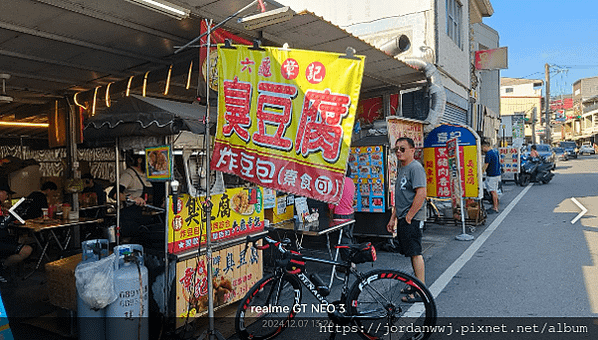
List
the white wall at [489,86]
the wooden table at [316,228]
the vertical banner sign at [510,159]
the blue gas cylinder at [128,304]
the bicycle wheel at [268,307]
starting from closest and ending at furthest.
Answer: the blue gas cylinder at [128,304] → the bicycle wheel at [268,307] → the wooden table at [316,228] → the vertical banner sign at [510,159] → the white wall at [489,86]

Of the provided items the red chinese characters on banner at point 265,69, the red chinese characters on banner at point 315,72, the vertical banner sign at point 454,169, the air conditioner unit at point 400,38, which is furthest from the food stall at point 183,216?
the air conditioner unit at point 400,38

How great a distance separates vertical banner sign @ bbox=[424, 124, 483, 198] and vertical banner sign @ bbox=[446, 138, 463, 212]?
0.09 m

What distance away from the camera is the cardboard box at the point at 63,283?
175 inches

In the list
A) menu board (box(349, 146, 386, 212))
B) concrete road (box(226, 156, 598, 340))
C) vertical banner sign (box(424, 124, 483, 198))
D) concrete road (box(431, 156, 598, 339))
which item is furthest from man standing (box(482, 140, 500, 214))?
menu board (box(349, 146, 386, 212))

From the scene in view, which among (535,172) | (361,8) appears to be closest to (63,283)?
(361,8)

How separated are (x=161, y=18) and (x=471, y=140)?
24.4 feet

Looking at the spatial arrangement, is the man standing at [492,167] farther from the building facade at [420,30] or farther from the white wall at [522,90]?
the white wall at [522,90]

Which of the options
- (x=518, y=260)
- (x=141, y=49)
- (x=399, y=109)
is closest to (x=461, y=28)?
(x=399, y=109)

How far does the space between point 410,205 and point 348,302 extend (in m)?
1.74

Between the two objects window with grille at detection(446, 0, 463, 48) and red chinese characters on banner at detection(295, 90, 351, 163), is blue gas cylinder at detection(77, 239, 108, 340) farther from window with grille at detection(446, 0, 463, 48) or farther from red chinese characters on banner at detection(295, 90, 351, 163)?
window with grille at detection(446, 0, 463, 48)

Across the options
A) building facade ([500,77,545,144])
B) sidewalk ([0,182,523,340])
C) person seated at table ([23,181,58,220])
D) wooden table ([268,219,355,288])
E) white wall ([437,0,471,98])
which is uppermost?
building facade ([500,77,545,144])

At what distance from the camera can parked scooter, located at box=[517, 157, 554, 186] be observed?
1923 centimetres

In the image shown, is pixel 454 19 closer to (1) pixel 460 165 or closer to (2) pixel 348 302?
(1) pixel 460 165

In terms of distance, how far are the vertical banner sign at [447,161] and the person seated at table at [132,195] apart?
6727mm
